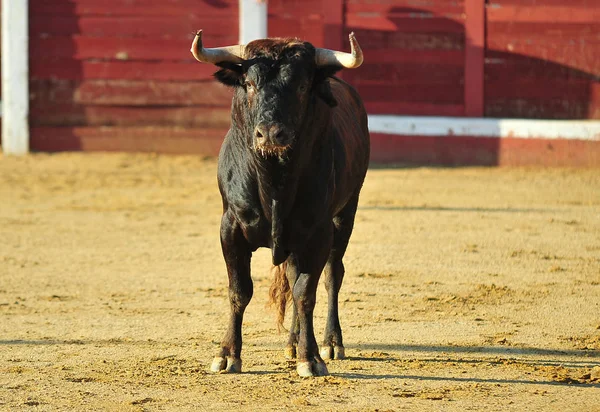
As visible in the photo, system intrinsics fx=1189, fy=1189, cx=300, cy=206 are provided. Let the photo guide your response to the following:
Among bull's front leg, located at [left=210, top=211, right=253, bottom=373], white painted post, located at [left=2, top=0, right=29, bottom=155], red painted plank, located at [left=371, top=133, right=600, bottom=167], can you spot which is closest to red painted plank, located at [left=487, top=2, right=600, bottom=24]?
red painted plank, located at [left=371, top=133, right=600, bottom=167]

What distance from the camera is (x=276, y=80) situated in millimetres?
4605

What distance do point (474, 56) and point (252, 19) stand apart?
95.3 inches

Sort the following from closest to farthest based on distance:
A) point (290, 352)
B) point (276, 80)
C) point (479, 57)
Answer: point (276, 80)
point (290, 352)
point (479, 57)

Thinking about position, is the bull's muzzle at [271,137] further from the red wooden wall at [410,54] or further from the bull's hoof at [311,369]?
the red wooden wall at [410,54]

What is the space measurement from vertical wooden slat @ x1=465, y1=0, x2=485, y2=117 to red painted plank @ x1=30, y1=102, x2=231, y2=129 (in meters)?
2.85

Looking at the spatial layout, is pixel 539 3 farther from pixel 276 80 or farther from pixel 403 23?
pixel 276 80

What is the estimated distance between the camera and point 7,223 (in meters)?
9.27

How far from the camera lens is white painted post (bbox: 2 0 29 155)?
13.2 m

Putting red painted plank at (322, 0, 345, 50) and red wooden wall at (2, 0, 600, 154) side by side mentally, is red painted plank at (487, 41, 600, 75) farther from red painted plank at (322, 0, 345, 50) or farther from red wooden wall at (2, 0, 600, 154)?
red painted plank at (322, 0, 345, 50)

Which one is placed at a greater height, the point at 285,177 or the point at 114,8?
the point at 114,8

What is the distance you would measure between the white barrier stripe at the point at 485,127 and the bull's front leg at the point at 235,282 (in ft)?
24.9

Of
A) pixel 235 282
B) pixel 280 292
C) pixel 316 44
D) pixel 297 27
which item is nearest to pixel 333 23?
pixel 316 44

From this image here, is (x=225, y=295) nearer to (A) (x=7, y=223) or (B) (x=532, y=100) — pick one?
(A) (x=7, y=223)

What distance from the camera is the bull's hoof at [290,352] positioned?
5121 mm
